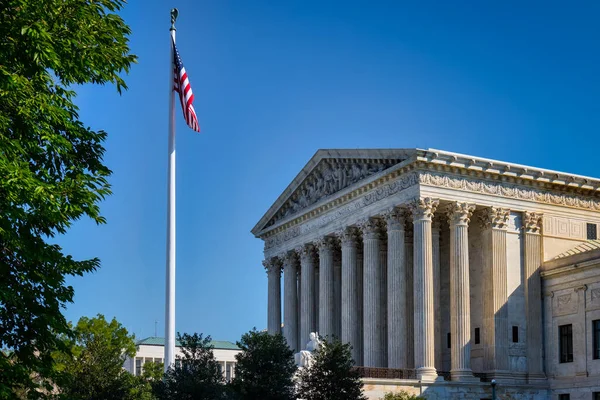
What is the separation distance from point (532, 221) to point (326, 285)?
15.6 m

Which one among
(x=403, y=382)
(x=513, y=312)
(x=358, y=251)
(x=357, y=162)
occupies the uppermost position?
(x=357, y=162)

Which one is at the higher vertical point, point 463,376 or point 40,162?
point 40,162

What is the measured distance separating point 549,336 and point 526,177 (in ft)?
32.2

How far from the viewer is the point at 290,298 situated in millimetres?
73438

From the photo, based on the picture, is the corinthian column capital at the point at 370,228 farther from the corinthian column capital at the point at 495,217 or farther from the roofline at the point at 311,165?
the corinthian column capital at the point at 495,217

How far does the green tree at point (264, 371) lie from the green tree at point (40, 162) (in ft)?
57.5

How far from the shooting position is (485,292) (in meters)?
57.6

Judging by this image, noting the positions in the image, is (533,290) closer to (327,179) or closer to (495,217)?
(495,217)

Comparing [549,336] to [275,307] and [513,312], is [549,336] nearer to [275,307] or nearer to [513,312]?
[513,312]

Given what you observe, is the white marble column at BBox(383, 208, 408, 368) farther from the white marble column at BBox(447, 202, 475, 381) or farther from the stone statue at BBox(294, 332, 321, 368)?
the stone statue at BBox(294, 332, 321, 368)

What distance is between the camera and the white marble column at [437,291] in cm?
5853

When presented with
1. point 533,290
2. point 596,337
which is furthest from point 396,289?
point 596,337

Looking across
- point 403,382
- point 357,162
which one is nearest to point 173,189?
point 403,382

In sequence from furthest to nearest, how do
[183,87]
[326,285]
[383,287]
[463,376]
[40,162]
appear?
[326,285], [383,287], [463,376], [183,87], [40,162]
